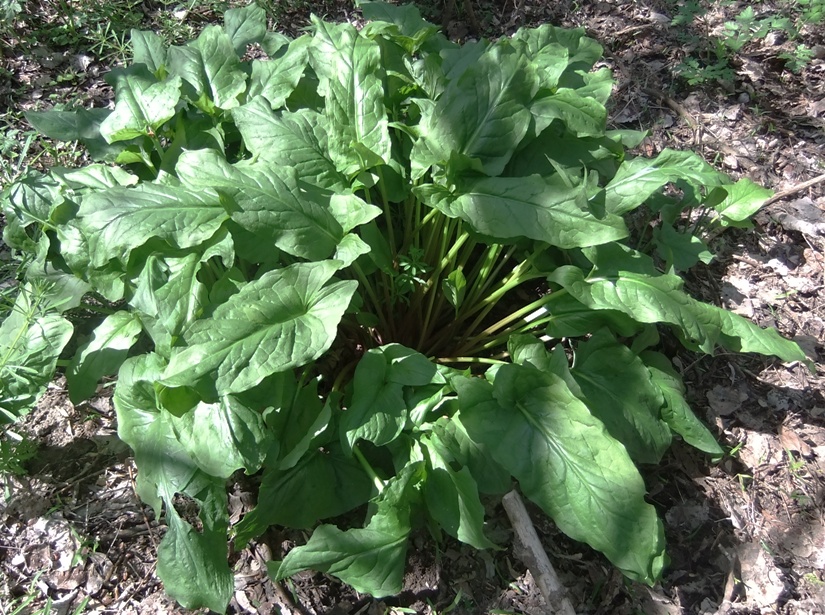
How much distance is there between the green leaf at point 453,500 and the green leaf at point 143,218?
3.64ft

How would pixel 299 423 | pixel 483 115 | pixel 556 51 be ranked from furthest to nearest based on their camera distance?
pixel 556 51 → pixel 483 115 → pixel 299 423

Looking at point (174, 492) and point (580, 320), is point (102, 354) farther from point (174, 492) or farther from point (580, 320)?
A: point (580, 320)

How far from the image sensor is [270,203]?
6.91ft

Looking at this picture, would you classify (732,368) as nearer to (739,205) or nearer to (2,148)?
(739,205)

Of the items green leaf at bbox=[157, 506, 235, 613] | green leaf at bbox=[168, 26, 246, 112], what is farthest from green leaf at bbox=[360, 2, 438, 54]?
green leaf at bbox=[157, 506, 235, 613]

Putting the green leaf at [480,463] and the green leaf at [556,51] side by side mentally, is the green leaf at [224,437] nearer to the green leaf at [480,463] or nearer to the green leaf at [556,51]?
the green leaf at [480,463]

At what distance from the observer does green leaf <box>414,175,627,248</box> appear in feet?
6.97

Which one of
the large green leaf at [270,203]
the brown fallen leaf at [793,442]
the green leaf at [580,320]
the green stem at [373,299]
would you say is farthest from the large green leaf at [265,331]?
the brown fallen leaf at [793,442]

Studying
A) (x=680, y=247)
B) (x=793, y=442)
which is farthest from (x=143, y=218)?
(x=793, y=442)

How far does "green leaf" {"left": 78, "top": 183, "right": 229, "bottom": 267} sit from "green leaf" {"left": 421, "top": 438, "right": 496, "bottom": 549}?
111 cm

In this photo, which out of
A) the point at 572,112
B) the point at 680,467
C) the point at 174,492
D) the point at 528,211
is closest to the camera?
the point at 174,492

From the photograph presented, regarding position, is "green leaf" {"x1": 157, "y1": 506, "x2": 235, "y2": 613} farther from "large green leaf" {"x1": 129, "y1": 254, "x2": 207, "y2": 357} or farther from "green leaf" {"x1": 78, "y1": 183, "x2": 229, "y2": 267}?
"green leaf" {"x1": 78, "y1": 183, "x2": 229, "y2": 267}

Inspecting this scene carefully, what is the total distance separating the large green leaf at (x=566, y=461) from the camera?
6.31ft

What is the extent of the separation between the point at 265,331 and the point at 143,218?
61 centimetres
